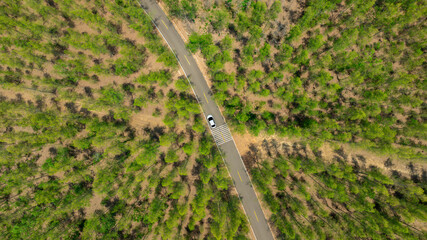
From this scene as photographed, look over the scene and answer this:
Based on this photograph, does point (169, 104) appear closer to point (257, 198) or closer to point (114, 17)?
point (114, 17)

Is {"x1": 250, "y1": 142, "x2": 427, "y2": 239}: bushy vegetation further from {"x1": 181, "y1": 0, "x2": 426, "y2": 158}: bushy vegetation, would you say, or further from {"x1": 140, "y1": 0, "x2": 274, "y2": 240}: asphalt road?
{"x1": 181, "y1": 0, "x2": 426, "y2": 158}: bushy vegetation

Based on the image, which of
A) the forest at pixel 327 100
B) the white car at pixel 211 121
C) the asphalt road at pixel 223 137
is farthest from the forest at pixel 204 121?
the white car at pixel 211 121

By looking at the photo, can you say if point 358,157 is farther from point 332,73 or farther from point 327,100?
point 332,73

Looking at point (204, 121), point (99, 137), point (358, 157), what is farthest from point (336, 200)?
point (99, 137)

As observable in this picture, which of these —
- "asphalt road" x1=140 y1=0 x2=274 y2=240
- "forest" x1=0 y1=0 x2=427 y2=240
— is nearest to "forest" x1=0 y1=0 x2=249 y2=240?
"forest" x1=0 y1=0 x2=427 y2=240

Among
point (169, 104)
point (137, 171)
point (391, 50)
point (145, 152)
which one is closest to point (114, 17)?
point (169, 104)

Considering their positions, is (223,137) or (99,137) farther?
(223,137)
